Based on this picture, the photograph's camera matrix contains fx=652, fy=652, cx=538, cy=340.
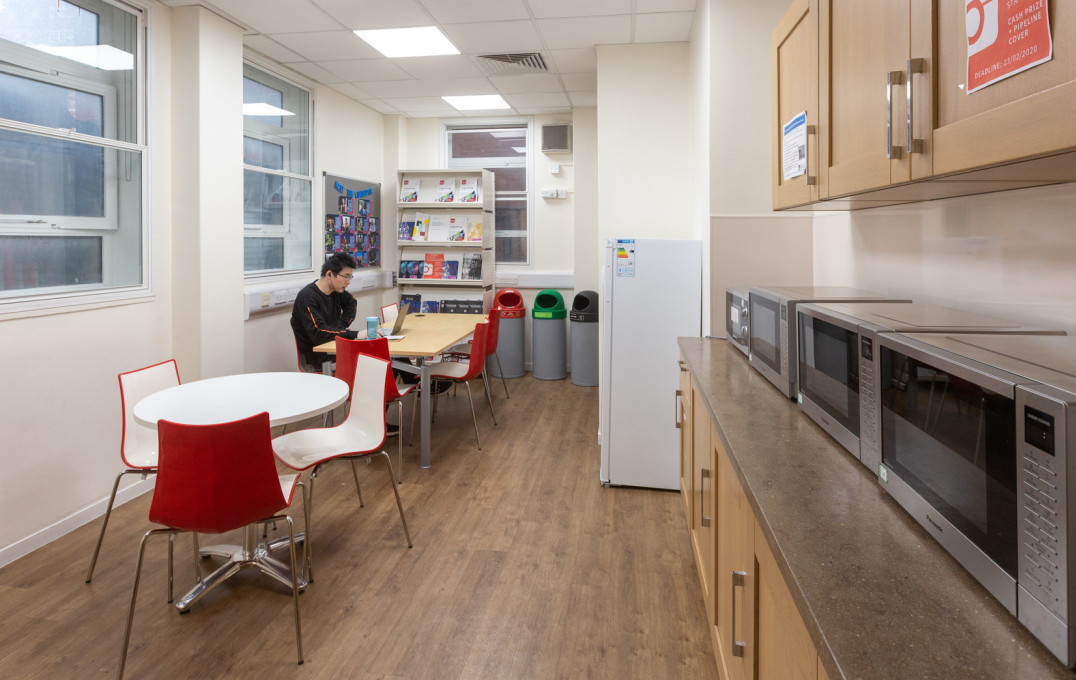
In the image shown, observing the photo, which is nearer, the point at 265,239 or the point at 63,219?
the point at 63,219

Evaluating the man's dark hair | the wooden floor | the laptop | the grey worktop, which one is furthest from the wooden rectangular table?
the grey worktop

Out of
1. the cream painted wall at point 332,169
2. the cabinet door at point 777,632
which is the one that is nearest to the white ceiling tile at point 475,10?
the cream painted wall at point 332,169

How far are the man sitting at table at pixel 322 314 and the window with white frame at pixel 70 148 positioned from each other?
0.97 m

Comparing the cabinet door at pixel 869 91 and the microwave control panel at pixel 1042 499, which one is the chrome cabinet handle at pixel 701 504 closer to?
the cabinet door at pixel 869 91

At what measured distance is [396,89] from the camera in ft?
19.0

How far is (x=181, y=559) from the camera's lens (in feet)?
9.33

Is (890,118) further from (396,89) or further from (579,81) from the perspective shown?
(396,89)

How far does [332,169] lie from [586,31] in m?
2.72

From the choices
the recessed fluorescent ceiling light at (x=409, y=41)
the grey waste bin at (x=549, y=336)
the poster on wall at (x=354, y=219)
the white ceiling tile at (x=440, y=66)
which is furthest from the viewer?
the grey waste bin at (x=549, y=336)

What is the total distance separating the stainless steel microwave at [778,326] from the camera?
6.35 feet

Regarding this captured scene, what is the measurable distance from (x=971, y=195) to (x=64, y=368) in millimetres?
3755

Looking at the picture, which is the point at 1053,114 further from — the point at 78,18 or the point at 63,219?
the point at 78,18

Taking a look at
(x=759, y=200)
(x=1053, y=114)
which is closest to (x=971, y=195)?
(x=1053, y=114)

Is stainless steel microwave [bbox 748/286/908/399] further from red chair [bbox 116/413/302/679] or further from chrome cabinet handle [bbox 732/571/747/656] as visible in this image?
red chair [bbox 116/413/302/679]
